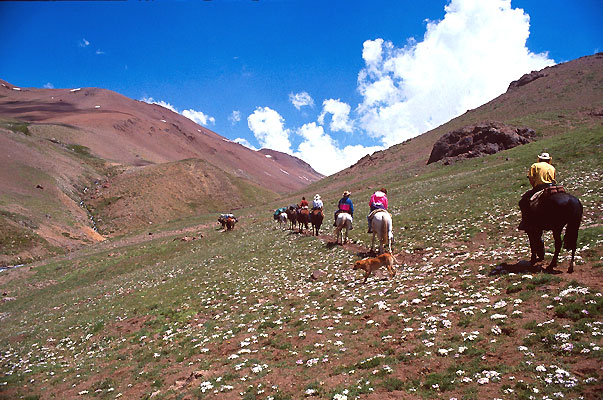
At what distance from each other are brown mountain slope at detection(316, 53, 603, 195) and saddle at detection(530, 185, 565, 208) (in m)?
59.4

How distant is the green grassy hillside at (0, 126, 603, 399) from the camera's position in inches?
315

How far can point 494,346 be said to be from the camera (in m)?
8.56

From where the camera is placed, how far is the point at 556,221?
12.1m

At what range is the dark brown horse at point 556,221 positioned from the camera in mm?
11656

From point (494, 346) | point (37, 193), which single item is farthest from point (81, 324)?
point (37, 193)

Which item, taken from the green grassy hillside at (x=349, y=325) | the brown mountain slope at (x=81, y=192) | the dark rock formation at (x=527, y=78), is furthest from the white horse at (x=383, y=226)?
the dark rock formation at (x=527, y=78)

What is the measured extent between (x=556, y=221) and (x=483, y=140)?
59.7 meters

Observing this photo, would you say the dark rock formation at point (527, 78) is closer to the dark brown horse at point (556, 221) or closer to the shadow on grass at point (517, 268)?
the dark brown horse at point (556, 221)

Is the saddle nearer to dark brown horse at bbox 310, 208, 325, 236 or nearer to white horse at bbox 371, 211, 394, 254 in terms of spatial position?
white horse at bbox 371, 211, 394, 254

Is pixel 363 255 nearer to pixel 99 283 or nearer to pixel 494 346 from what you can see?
pixel 494 346

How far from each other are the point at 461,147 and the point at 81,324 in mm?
70298

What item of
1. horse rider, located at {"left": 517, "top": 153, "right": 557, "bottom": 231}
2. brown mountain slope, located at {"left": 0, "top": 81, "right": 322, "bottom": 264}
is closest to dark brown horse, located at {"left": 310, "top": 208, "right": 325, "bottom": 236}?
horse rider, located at {"left": 517, "top": 153, "right": 557, "bottom": 231}

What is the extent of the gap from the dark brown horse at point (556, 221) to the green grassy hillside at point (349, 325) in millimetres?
865

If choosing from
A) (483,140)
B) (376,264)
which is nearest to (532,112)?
(483,140)
